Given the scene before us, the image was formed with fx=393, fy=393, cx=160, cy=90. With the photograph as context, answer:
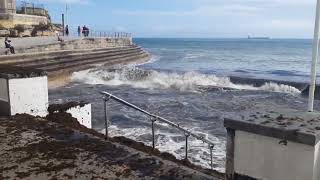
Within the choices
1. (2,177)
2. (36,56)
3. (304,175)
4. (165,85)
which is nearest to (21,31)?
(36,56)

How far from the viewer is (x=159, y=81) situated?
2858 centimetres

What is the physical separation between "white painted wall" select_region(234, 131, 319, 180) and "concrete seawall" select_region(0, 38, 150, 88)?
16414 millimetres

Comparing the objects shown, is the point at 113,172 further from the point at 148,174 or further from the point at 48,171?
the point at 48,171

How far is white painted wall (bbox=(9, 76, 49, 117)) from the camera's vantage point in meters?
6.91

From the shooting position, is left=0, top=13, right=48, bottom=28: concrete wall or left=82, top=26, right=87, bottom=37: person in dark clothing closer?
left=0, top=13, right=48, bottom=28: concrete wall

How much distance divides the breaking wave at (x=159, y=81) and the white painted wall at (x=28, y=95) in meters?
18.9

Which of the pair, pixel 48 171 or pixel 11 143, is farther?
pixel 11 143

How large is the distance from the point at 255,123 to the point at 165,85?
2444 centimetres

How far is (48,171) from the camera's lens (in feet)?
14.9

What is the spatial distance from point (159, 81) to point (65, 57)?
26.3 feet

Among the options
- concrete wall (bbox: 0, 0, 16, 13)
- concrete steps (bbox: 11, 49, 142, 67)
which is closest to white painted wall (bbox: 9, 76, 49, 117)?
concrete steps (bbox: 11, 49, 142, 67)

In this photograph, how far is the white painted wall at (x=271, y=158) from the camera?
2.95 m

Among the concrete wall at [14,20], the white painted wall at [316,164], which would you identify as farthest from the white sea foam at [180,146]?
the concrete wall at [14,20]

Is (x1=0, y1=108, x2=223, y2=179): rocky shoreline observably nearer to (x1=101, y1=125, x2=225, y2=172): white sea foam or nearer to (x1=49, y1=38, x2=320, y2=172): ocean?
(x1=49, y1=38, x2=320, y2=172): ocean
